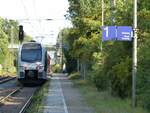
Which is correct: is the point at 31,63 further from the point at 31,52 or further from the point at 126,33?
the point at 126,33

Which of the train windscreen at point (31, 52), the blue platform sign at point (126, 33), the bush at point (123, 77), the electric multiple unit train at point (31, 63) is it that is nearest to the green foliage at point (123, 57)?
the bush at point (123, 77)

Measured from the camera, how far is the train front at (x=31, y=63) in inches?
1884

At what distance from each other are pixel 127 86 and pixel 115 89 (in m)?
2.10

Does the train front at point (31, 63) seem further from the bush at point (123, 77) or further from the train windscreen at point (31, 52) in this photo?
the bush at point (123, 77)

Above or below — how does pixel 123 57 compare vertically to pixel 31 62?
above

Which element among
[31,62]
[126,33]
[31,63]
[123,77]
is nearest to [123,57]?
[123,77]

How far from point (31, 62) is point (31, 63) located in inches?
5.9

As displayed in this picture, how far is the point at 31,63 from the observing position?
4816 centimetres

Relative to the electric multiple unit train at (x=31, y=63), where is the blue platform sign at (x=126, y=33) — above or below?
above

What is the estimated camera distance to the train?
47.9m

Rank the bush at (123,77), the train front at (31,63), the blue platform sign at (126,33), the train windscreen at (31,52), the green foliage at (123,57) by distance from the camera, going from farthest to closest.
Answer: the train windscreen at (31,52) < the train front at (31,63) < the bush at (123,77) < the blue platform sign at (126,33) < the green foliage at (123,57)

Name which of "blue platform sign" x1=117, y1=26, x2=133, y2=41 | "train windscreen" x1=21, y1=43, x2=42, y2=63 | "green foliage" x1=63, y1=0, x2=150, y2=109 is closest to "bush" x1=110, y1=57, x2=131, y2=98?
"green foliage" x1=63, y1=0, x2=150, y2=109

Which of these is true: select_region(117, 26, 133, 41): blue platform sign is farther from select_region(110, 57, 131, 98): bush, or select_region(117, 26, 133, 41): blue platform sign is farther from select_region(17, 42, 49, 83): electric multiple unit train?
select_region(17, 42, 49, 83): electric multiple unit train

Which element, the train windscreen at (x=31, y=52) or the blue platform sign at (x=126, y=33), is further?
the train windscreen at (x=31, y=52)
